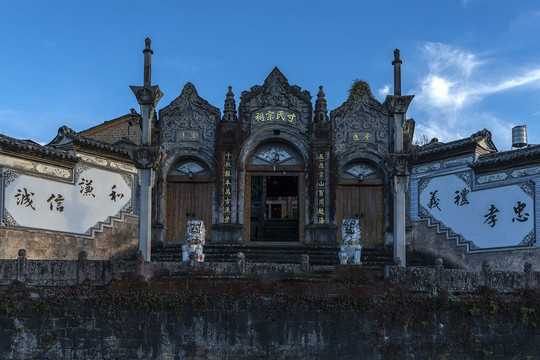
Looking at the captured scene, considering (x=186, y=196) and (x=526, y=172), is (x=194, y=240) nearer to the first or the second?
(x=186, y=196)

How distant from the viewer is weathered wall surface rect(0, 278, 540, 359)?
15.0m

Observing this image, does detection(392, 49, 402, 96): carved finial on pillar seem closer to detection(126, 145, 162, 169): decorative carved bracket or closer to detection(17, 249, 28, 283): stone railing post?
detection(126, 145, 162, 169): decorative carved bracket

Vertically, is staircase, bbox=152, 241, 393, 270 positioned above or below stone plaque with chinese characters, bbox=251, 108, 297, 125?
below

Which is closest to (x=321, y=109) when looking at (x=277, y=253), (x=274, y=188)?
(x=277, y=253)

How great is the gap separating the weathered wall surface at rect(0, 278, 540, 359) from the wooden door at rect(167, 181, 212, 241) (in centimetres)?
705

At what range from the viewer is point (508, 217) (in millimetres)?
21906

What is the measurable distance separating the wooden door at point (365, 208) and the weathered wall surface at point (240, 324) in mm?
6753

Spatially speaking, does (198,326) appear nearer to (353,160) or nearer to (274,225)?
(353,160)

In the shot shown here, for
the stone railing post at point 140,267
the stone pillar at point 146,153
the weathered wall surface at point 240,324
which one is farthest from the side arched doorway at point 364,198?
the stone railing post at point 140,267

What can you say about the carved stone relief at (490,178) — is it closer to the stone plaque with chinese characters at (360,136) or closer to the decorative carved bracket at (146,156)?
the stone plaque with chinese characters at (360,136)

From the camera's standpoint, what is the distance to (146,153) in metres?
20.0

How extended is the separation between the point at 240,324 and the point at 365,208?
27.8 ft

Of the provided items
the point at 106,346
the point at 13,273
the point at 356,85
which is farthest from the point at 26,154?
the point at 356,85

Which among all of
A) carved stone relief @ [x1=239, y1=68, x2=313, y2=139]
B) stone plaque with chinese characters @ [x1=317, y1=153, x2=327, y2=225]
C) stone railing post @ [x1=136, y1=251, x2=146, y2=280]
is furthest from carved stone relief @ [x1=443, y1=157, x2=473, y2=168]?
stone railing post @ [x1=136, y1=251, x2=146, y2=280]
